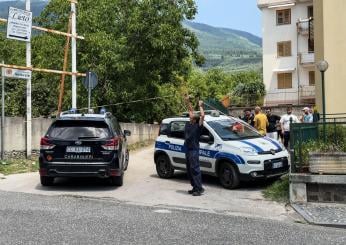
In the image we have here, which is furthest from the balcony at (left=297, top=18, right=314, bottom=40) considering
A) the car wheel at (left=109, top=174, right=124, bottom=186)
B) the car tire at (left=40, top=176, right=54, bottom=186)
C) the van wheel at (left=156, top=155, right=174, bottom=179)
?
the car tire at (left=40, top=176, right=54, bottom=186)

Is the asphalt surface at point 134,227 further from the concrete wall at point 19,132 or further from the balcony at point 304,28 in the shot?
the balcony at point 304,28

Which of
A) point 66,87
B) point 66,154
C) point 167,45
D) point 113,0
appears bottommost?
point 66,154

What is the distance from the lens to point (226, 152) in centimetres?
1277

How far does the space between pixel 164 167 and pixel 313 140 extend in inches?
174

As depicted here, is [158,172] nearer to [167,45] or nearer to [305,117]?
[305,117]

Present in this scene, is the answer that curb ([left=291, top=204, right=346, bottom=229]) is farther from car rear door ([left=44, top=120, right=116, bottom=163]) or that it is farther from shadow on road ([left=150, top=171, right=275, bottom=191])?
car rear door ([left=44, top=120, right=116, bottom=163])

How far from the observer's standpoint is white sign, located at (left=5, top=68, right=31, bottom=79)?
15.7 m

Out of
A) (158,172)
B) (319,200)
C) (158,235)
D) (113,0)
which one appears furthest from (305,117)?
(113,0)

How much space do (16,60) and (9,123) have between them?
17.1 meters

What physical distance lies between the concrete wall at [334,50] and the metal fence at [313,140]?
10403 millimetres

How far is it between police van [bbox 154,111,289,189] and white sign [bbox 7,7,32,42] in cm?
497

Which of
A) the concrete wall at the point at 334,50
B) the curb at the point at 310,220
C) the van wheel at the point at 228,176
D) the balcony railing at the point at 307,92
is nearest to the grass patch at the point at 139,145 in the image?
the concrete wall at the point at 334,50

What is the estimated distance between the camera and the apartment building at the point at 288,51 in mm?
45875

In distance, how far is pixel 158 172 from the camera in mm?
14812
